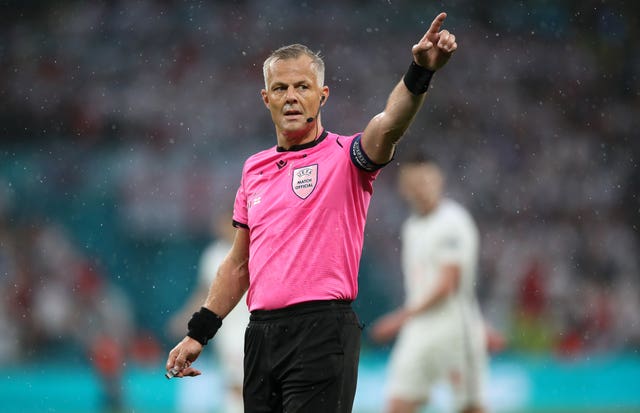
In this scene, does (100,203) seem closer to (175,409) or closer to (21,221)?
(21,221)

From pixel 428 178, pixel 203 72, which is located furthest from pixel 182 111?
pixel 428 178

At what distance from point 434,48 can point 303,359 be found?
120cm

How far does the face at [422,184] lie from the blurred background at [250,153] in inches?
163

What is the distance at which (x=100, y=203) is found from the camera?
15.3 metres

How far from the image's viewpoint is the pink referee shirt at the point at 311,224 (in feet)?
12.8

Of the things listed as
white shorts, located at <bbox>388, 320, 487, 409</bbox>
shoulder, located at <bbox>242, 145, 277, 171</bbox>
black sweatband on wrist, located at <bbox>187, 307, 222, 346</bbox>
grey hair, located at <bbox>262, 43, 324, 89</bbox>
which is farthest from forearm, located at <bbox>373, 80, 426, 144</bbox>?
white shorts, located at <bbox>388, 320, 487, 409</bbox>

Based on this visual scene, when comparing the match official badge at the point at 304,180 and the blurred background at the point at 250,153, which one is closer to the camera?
the match official badge at the point at 304,180

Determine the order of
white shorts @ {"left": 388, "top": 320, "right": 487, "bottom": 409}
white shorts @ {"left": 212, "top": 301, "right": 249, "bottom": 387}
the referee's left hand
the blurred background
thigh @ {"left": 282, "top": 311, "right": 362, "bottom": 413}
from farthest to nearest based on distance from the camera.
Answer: the blurred background
white shorts @ {"left": 212, "top": 301, "right": 249, "bottom": 387}
white shorts @ {"left": 388, "top": 320, "right": 487, "bottom": 409}
the referee's left hand
thigh @ {"left": 282, "top": 311, "right": 362, "bottom": 413}

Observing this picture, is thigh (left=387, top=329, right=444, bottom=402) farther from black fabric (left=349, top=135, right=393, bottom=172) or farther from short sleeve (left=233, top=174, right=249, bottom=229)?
black fabric (left=349, top=135, right=393, bottom=172)

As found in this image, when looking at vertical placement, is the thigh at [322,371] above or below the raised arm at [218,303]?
below

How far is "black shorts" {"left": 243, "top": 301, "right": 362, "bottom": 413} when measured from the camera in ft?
12.5

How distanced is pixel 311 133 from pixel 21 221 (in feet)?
38.5

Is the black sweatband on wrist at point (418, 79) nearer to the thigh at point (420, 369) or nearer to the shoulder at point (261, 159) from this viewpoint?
the shoulder at point (261, 159)

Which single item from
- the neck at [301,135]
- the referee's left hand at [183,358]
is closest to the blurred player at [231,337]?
the referee's left hand at [183,358]
